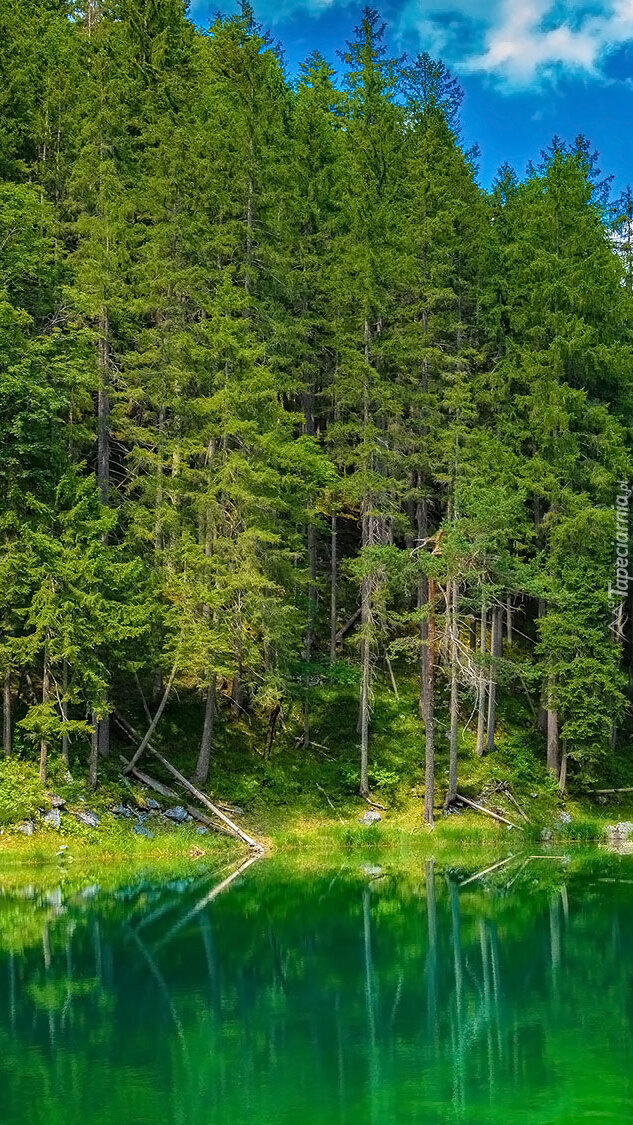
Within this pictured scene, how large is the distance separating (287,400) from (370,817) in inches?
671

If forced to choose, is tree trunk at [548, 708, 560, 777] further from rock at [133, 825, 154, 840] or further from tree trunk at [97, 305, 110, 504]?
tree trunk at [97, 305, 110, 504]

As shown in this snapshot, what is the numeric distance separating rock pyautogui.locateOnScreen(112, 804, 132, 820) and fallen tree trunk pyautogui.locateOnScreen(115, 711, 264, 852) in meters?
2.14

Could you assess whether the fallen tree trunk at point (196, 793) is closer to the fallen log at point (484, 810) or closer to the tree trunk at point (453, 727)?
the tree trunk at point (453, 727)

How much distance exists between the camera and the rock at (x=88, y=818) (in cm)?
2383

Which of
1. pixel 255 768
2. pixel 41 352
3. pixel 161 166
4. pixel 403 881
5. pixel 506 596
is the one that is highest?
pixel 161 166

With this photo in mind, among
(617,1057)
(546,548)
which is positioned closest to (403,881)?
(617,1057)

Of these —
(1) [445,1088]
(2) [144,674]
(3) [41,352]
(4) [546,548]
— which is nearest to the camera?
(1) [445,1088]

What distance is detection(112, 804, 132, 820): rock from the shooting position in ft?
80.9

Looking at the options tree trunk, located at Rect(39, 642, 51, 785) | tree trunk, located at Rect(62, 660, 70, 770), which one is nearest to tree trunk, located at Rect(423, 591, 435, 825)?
tree trunk, located at Rect(62, 660, 70, 770)

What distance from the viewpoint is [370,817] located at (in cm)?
2866

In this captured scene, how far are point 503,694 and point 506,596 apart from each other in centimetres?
366

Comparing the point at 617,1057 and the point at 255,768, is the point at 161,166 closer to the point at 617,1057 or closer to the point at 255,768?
the point at 255,768

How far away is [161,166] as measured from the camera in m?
31.3

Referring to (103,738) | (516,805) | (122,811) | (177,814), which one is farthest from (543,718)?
(122,811)
